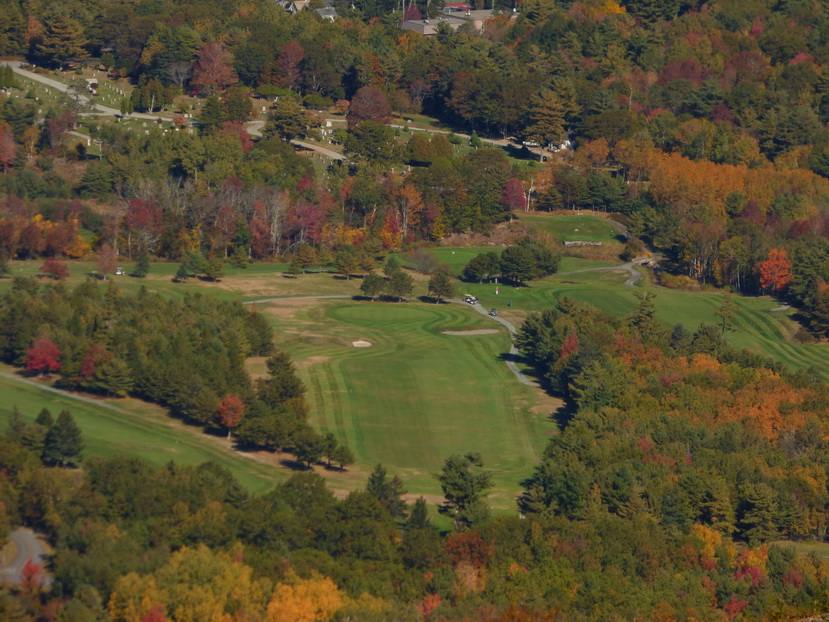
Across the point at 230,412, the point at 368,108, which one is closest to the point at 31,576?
the point at 230,412

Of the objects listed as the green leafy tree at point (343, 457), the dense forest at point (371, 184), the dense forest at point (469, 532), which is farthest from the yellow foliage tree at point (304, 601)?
the dense forest at point (371, 184)

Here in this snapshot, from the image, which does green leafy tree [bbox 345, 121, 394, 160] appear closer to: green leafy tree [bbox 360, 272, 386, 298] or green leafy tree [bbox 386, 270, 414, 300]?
green leafy tree [bbox 386, 270, 414, 300]

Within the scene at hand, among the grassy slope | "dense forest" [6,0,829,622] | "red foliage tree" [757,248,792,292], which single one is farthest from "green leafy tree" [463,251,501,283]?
"red foliage tree" [757,248,792,292]

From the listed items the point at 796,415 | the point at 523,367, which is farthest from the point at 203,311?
the point at 796,415

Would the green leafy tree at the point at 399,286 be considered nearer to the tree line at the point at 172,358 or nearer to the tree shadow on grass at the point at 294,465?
the tree line at the point at 172,358

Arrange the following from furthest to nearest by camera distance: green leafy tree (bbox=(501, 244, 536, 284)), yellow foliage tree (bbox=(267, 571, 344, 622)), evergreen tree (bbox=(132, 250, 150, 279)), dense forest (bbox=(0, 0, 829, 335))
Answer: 1. dense forest (bbox=(0, 0, 829, 335))
2. green leafy tree (bbox=(501, 244, 536, 284))
3. evergreen tree (bbox=(132, 250, 150, 279))
4. yellow foliage tree (bbox=(267, 571, 344, 622))

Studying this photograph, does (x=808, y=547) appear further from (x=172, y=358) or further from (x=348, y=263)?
(x=348, y=263)

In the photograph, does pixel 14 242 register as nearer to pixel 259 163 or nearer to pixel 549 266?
pixel 259 163
